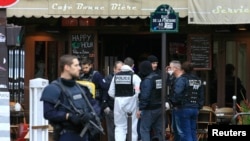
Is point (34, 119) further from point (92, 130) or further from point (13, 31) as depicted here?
point (92, 130)

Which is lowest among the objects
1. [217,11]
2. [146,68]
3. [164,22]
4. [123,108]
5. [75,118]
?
[123,108]

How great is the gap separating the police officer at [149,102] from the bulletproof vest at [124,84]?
278mm

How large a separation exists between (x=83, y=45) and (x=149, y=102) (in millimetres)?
4193

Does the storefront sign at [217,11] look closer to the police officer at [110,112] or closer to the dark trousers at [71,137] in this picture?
the police officer at [110,112]

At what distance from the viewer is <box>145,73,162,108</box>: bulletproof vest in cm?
1232

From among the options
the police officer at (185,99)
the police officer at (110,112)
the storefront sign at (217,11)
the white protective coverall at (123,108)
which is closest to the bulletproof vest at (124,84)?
the white protective coverall at (123,108)

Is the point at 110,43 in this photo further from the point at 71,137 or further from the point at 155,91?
the point at 71,137

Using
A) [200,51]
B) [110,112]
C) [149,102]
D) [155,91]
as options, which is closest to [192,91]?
[155,91]

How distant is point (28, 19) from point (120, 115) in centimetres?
456

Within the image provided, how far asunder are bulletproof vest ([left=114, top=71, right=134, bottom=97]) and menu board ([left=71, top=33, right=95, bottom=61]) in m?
3.38

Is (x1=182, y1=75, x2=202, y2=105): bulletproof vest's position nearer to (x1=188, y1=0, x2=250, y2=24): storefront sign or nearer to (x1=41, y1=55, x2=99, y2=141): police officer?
(x1=188, y1=0, x2=250, y2=24): storefront sign

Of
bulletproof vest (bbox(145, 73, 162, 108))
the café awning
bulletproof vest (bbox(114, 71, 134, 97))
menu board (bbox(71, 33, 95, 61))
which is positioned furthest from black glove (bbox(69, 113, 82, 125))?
menu board (bbox(71, 33, 95, 61))

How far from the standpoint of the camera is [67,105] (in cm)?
767

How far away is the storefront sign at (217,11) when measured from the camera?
13.8 metres
